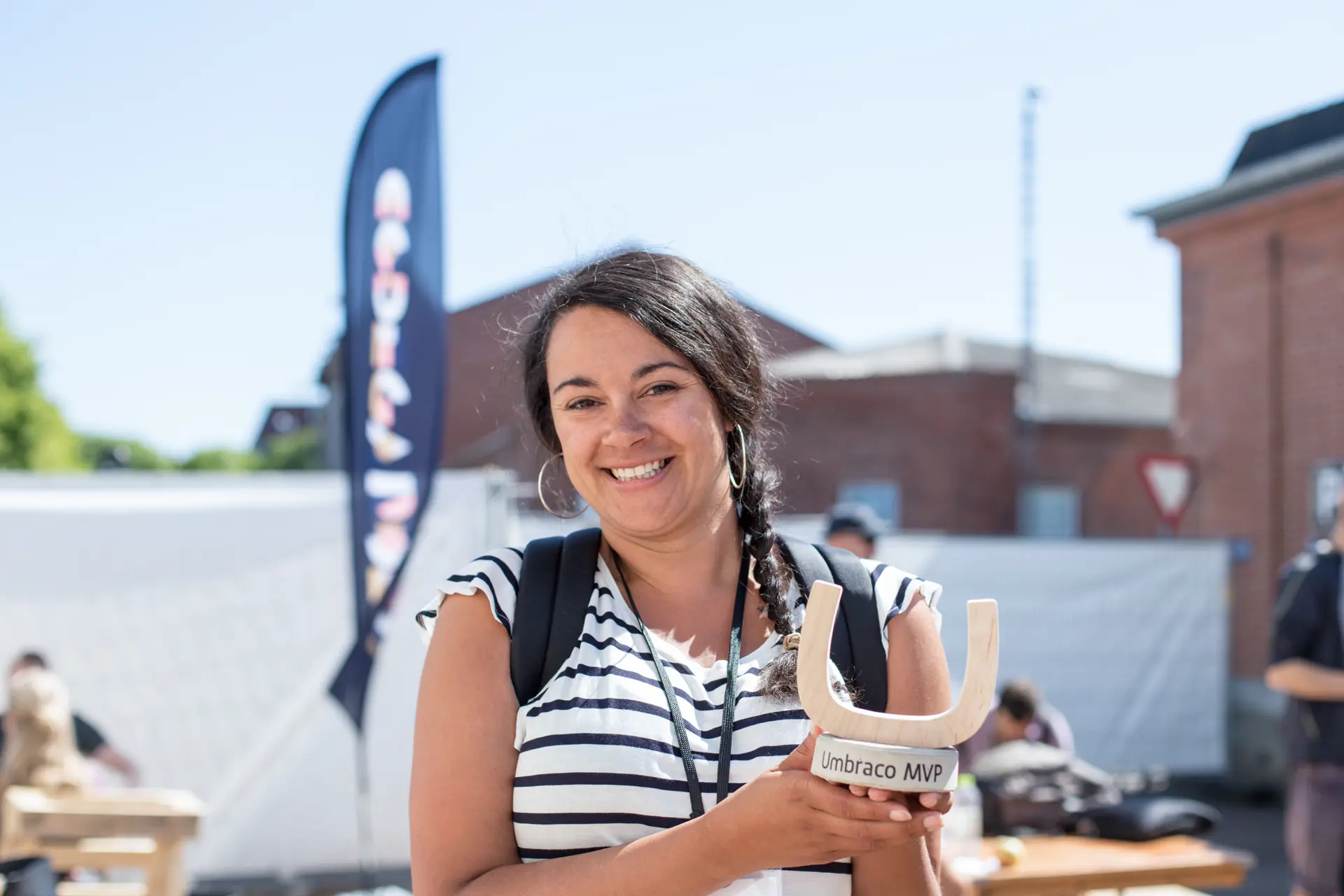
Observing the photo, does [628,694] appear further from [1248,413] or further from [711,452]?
[1248,413]

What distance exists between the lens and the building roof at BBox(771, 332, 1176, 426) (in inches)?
813

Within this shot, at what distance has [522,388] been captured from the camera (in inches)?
70.0

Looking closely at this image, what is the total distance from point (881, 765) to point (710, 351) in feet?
1.99

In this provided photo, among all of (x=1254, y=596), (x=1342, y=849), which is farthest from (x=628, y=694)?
(x=1254, y=596)

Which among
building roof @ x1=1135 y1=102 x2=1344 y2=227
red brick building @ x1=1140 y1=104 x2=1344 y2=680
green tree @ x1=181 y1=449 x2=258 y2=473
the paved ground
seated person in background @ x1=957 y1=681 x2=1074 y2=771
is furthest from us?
green tree @ x1=181 y1=449 x2=258 y2=473

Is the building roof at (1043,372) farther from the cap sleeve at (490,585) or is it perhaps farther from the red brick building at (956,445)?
the cap sleeve at (490,585)

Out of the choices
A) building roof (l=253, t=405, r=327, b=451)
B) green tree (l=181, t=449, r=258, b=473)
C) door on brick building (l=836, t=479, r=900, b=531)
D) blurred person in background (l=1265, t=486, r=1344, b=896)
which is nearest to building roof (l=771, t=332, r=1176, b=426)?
door on brick building (l=836, t=479, r=900, b=531)

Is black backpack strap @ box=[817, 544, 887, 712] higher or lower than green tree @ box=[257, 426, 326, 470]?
lower

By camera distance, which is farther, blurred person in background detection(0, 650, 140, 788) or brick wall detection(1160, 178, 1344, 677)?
brick wall detection(1160, 178, 1344, 677)

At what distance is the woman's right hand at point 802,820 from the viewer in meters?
1.11

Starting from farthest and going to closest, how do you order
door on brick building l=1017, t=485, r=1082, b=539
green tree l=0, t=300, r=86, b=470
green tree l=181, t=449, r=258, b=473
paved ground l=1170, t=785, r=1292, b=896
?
green tree l=181, t=449, r=258, b=473 < green tree l=0, t=300, r=86, b=470 < door on brick building l=1017, t=485, r=1082, b=539 < paved ground l=1170, t=785, r=1292, b=896

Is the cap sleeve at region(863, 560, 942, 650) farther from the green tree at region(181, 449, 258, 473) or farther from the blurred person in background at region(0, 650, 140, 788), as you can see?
the green tree at region(181, 449, 258, 473)

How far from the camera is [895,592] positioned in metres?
1.48

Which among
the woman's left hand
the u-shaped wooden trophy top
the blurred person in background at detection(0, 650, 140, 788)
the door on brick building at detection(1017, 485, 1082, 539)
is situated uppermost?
the u-shaped wooden trophy top
